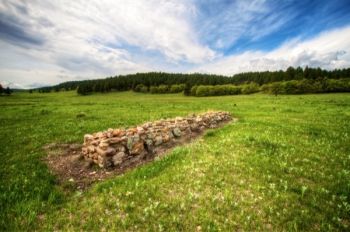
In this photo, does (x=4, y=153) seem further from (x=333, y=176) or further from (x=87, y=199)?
(x=333, y=176)

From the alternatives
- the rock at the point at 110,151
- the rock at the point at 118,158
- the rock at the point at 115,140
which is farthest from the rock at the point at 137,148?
the rock at the point at 110,151

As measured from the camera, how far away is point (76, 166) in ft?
34.5

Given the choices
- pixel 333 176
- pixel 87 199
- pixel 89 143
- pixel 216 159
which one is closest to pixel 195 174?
pixel 216 159

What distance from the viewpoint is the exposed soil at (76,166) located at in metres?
8.89

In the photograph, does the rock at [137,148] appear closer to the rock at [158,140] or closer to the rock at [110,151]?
the rock at [110,151]

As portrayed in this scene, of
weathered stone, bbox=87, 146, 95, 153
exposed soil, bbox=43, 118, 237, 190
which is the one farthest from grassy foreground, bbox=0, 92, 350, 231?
weathered stone, bbox=87, 146, 95, 153

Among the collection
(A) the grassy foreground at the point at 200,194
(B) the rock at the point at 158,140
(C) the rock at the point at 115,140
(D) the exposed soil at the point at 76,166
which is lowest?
(D) the exposed soil at the point at 76,166

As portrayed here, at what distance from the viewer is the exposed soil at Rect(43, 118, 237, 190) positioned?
889 cm

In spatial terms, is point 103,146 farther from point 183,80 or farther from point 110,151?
point 183,80

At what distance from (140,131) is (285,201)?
8.24 metres

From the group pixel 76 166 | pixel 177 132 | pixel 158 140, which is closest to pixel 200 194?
pixel 158 140

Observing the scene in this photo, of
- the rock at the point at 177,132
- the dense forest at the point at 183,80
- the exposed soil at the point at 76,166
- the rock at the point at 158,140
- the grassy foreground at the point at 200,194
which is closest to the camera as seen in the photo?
the grassy foreground at the point at 200,194

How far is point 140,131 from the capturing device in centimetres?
1240

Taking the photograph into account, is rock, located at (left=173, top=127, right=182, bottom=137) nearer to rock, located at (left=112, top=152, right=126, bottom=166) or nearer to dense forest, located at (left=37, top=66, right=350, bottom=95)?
rock, located at (left=112, top=152, right=126, bottom=166)
